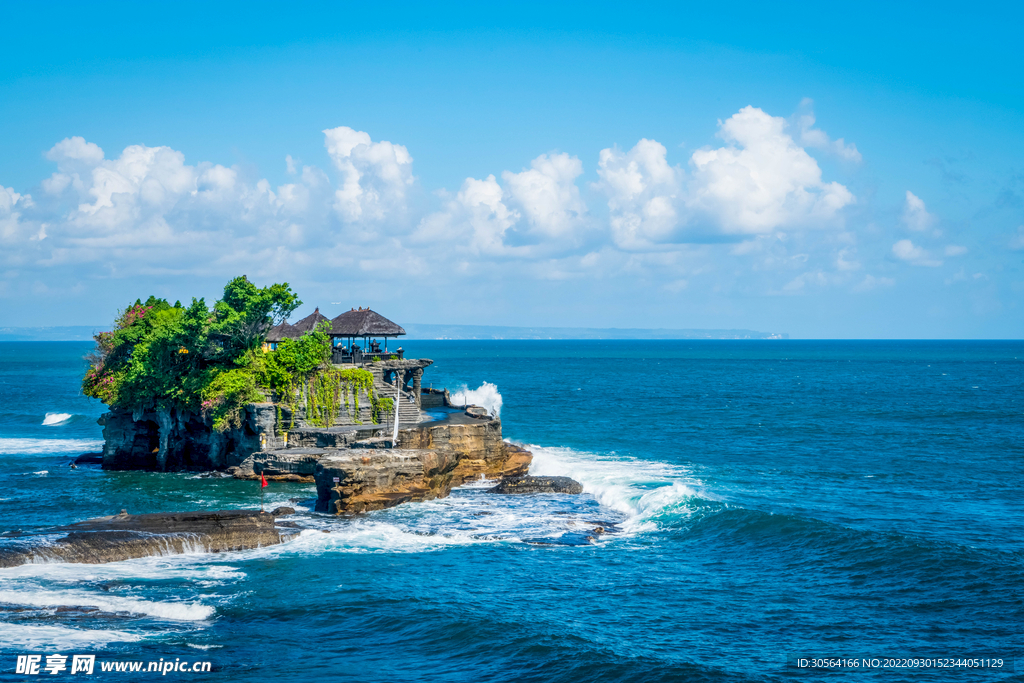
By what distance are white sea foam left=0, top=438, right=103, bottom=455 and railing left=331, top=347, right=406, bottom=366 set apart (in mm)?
20295

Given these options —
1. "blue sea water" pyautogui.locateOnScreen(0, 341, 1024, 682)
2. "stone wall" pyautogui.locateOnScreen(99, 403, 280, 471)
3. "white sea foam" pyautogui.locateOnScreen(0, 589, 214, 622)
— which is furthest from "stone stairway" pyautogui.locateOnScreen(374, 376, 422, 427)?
"white sea foam" pyautogui.locateOnScreen(0, 589, 214, 622)

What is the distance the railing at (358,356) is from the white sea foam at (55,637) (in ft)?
90.8

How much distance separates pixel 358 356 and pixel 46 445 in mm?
26255

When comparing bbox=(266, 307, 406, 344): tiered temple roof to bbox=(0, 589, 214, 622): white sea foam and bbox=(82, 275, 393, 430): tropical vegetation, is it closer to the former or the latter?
bbox=(82, 275, 393, 430): tropical vegetation

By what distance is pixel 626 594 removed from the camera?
82.5ft

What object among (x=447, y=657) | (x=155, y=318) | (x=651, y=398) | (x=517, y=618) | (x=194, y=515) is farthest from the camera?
(x=651, y=398)

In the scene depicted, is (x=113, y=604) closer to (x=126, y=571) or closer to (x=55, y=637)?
(x=55, y=637)

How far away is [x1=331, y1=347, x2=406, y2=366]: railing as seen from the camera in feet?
160

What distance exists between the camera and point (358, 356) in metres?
49.1

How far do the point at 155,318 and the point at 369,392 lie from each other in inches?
651

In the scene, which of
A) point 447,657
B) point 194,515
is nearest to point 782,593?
point 447,657

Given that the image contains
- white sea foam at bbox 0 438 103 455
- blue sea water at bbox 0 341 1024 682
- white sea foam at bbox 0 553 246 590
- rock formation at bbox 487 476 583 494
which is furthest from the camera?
white sea foam at bbox 0 438 103 455

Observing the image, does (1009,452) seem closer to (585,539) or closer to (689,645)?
(585,539)

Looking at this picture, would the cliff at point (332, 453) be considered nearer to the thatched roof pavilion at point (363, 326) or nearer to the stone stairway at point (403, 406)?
the stone stairway at point (403, 406)
